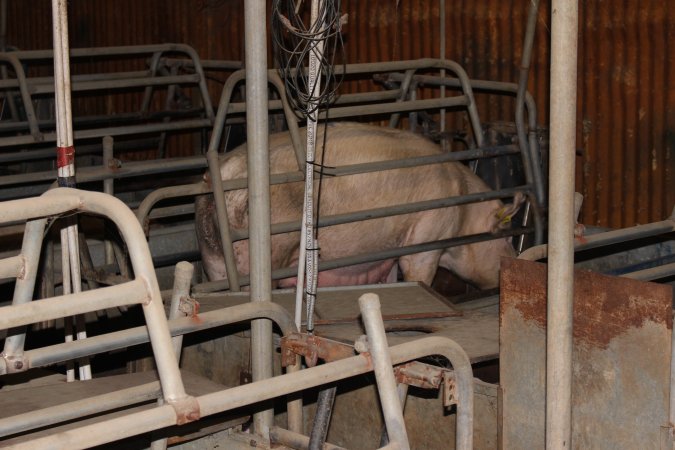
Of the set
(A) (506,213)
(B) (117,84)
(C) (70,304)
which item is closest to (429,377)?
(C) (70,304)

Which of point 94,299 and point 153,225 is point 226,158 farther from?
point 94,299

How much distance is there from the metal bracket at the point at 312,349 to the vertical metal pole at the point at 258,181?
202 millimetres

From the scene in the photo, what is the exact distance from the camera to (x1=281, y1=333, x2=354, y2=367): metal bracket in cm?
349

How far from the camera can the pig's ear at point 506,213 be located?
660cm

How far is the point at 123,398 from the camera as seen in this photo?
306cm

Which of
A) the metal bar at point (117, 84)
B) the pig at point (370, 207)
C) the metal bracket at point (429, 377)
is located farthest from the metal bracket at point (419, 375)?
the metal bar at point (117, 84)

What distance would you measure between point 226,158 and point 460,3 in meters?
2.63

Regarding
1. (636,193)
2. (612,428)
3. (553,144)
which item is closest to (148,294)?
(553,144)

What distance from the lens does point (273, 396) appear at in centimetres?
Answer: 275

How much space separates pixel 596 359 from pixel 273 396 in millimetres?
1113

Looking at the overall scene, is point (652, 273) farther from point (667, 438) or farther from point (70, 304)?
point (70, 304)

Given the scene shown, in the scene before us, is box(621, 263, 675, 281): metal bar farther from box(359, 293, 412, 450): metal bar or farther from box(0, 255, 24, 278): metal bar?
box(0, 255, 24, 278): metal bar

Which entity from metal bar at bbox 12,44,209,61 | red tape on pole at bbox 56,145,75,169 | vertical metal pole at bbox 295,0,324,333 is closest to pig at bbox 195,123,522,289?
vertical metal pole at bbox 295,0,324,333

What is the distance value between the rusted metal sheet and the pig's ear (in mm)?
3163
